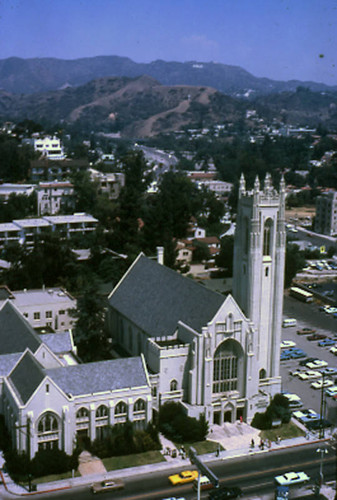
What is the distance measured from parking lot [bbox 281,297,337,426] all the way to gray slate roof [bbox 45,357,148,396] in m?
14.4

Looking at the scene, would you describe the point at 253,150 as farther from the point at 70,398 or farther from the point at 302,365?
the point at 70,398

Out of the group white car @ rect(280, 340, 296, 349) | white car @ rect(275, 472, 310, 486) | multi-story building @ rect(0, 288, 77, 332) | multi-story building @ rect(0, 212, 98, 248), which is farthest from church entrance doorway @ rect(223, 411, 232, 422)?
multi-story building @ rect(0, 212, 98, 248)

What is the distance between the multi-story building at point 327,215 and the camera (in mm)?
112125

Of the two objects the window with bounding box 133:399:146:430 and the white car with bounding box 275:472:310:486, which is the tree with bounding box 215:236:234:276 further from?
the white car with bounding box 275:472:310:486

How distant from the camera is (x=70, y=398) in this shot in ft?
132

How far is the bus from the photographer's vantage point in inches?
3007

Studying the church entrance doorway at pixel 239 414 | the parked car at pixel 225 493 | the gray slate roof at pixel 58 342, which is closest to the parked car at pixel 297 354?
the church entrance doorway at pixel 239 414

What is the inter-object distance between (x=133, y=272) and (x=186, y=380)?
487 inches

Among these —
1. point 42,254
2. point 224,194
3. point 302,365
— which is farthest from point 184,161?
point 302,365

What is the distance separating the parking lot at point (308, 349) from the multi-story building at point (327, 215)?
125ft

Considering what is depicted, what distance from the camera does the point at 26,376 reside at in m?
41.0

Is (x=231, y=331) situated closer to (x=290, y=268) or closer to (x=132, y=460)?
(x=132, y=460)

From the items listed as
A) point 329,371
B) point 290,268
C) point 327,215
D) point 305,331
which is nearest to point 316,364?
point 329,371

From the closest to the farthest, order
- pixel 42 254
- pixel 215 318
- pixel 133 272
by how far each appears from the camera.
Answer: pixel 215 318 → pixel 133 272 → pixel 42 254
